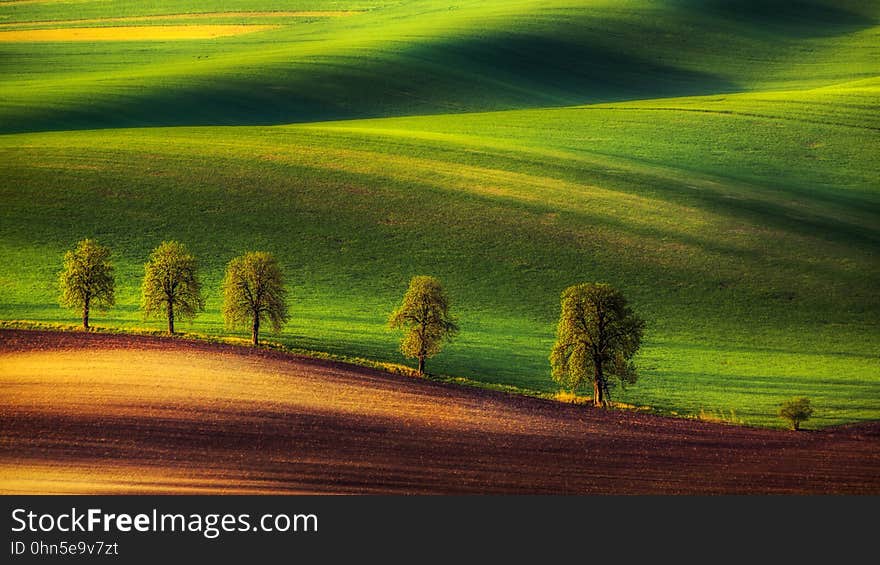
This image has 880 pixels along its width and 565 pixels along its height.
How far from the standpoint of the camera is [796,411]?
133 feet

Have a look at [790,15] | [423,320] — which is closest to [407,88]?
[790,15]

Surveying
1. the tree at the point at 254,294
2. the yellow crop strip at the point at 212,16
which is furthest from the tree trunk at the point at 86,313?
the yellow crop strip at the point at 212,16

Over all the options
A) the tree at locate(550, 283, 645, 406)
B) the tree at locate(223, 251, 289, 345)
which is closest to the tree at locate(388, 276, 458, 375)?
the tree at locate(550, 283, 645, 406)

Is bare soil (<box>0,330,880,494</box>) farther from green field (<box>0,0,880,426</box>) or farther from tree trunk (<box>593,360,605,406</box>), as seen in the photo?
green field (<box>0,0,880,426</box>)

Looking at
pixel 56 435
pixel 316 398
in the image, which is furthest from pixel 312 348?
pixel 56 435

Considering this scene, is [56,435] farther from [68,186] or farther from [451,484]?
[68,186]

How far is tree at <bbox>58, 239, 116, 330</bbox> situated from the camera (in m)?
48.1

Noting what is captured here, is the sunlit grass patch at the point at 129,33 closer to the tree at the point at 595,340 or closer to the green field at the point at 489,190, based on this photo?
the green field at the point at 489,190

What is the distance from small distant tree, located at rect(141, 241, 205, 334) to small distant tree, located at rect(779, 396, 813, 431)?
2139 centimetres

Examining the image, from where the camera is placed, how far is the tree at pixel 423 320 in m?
45.1

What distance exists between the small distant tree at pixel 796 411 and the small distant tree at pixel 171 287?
842 inches

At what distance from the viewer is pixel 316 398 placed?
1570 inches

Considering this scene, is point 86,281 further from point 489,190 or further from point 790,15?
point 790,15

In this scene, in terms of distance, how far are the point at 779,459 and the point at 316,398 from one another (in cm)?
1381
